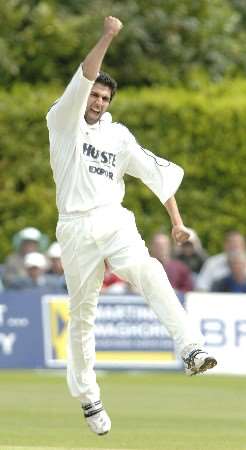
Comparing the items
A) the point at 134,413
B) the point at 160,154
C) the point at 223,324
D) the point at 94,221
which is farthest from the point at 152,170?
the point at 160,154

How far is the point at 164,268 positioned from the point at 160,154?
3.61 meters

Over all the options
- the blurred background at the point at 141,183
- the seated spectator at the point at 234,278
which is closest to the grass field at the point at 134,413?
the blurred background at the point at 141,183

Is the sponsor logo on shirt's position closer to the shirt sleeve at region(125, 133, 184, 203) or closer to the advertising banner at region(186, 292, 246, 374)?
the shirt sleeve at region(125, 133, 184, 203)

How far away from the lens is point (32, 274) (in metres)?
16.2

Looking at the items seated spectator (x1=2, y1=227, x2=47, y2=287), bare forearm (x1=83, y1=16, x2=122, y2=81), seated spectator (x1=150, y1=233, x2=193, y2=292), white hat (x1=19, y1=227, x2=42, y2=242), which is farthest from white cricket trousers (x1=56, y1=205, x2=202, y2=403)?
white hat (x1=19, y1=227, x2=42, y2=242)

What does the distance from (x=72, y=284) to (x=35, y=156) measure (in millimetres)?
10300

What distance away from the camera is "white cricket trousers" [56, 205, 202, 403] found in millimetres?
8711

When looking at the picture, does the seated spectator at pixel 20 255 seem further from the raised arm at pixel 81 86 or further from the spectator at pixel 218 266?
the raised arm at pixel 81 86

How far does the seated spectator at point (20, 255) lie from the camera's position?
53.8 ft

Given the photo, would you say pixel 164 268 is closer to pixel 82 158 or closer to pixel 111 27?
pixel 82 158

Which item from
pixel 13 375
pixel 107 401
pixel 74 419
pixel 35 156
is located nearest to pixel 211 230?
pixel 35 156

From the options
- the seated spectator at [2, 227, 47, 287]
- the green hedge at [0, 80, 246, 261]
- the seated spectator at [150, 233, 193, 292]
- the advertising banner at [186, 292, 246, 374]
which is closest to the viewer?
the advertising banner at [186, 292, 246, 374]

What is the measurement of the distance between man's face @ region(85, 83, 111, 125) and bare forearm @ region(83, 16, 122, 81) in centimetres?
32

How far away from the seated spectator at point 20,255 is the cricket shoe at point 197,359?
7805 millimetres
